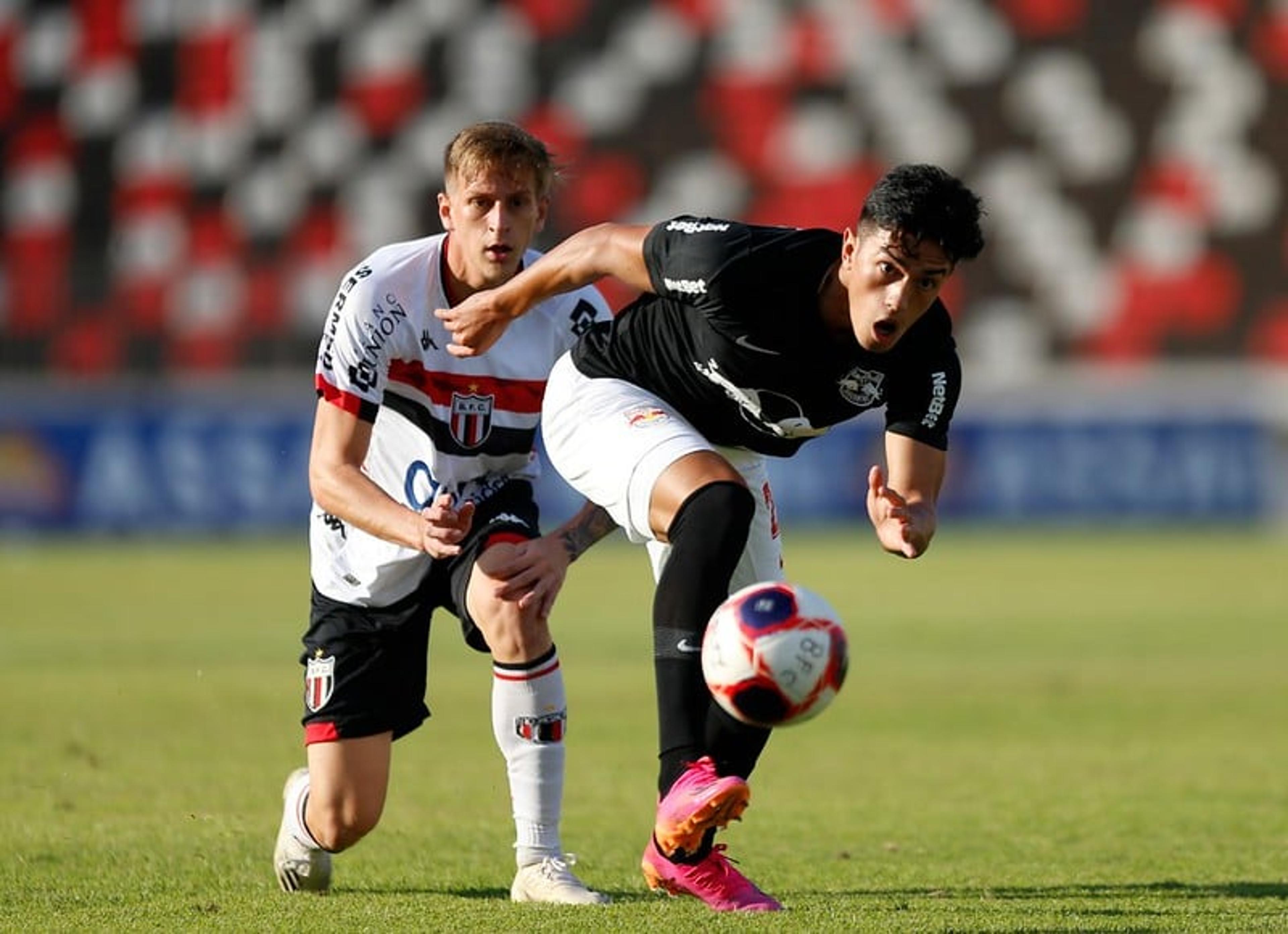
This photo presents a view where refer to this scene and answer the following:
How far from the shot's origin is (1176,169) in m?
26.3

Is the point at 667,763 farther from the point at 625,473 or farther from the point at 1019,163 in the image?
the point at 1019,163

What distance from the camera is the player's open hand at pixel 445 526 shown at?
5227 millimetres

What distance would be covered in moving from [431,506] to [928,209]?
5.38ft

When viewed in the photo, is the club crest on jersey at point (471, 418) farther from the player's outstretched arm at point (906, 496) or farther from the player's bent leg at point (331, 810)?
the player's outstretched arm at point (906, 496)

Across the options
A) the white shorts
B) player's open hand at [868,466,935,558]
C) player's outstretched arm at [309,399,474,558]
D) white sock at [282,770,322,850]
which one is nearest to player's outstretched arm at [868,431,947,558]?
player's open hand at [868,466,935,558]

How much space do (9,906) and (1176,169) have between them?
75.6 ft

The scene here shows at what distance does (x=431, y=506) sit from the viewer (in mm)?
5820

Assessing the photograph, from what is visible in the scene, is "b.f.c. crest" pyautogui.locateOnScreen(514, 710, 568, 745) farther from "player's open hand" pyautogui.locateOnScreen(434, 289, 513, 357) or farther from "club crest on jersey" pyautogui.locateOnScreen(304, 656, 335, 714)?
"player's open hand" pyautogui.locateOnScreen(434, 289, 513, 357)

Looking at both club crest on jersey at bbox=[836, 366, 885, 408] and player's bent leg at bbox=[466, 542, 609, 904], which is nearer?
club crest on jersey at bbox=[836, 366, 885, 408]

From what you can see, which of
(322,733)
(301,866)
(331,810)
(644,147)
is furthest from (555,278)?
(644,147)

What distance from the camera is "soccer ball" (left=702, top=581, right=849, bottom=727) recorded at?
16.2 ft

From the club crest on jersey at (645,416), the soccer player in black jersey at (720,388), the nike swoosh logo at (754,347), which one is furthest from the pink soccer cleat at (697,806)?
the nike swoosh logo at (754,347)

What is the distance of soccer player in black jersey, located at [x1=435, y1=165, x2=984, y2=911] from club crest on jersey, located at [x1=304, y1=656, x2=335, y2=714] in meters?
0.93

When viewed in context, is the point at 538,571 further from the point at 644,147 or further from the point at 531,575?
the point at 644,147
